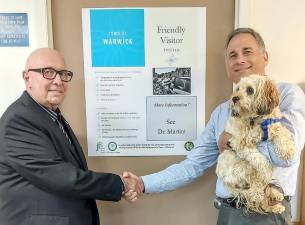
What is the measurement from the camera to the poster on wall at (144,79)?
5.90 ft

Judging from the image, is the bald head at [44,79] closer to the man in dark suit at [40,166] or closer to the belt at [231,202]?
the man in dark suit at [40,166]

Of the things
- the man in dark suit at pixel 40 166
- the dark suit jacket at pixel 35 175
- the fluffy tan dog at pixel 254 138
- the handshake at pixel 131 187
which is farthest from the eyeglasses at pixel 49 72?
the fluffy tan dog at pixel 254 138

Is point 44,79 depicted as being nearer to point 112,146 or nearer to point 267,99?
point 112,146

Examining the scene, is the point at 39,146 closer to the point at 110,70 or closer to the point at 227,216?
the point at 110,70

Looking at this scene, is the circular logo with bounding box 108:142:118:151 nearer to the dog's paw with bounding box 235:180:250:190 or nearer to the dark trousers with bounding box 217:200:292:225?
the dark trousers with bounding box 217:200:292:225

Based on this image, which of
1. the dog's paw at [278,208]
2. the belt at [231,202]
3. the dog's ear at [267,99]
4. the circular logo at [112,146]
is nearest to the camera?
the dog's ear at [267,99]

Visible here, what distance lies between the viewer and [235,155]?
1198 mm

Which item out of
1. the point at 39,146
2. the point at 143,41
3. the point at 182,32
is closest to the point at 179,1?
the point at 182,32

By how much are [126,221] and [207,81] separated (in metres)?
0.94

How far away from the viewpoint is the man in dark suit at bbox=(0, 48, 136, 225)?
1.31 m

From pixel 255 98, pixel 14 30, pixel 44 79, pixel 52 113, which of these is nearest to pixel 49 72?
pixel 44 79

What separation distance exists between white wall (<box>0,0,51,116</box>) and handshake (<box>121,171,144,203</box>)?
2.46 feet

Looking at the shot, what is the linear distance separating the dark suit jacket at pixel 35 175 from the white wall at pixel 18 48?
46 centimetres

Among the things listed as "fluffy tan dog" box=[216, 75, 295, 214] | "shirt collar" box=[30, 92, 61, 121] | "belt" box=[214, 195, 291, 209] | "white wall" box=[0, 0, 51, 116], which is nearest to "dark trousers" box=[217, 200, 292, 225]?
"belt" box=[214, 195, 291, 209]
